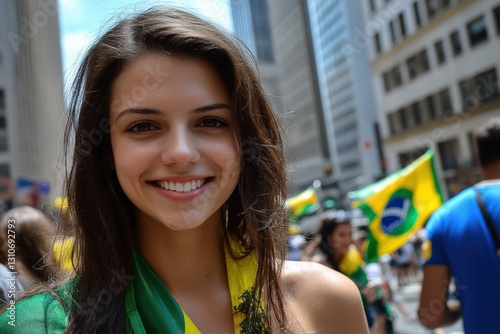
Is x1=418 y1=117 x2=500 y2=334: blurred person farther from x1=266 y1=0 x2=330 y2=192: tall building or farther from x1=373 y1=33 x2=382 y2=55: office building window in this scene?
x1=266 y1=0 x2=330 y2=192: tall building

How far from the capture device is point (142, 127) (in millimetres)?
1450

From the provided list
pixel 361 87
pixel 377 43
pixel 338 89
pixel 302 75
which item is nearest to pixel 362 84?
pixel 361 87

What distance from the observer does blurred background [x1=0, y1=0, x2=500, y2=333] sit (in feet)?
32.8

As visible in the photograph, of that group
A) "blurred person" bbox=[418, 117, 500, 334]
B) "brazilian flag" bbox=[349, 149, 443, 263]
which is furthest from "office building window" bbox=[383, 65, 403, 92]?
"blurred person" bbox=[418, 117, 500, 334]

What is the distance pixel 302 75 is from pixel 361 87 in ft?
117

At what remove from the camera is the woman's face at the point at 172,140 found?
142 cm

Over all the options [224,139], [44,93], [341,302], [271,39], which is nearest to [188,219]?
[224,139]

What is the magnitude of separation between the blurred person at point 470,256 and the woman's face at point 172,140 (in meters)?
1.77

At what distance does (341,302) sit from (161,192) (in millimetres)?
615

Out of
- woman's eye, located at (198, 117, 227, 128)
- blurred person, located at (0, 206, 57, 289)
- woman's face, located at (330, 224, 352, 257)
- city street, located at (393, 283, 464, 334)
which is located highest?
woman's eye, located at (198, 117, 227, 128)

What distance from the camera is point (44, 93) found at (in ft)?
239

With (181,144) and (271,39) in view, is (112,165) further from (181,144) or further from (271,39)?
(271,39)

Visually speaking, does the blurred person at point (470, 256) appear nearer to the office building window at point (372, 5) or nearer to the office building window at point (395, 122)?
the office building window at point (395, 122)

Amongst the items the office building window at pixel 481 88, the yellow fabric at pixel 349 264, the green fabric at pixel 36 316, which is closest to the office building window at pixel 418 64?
the office building window at pixel 481 88
